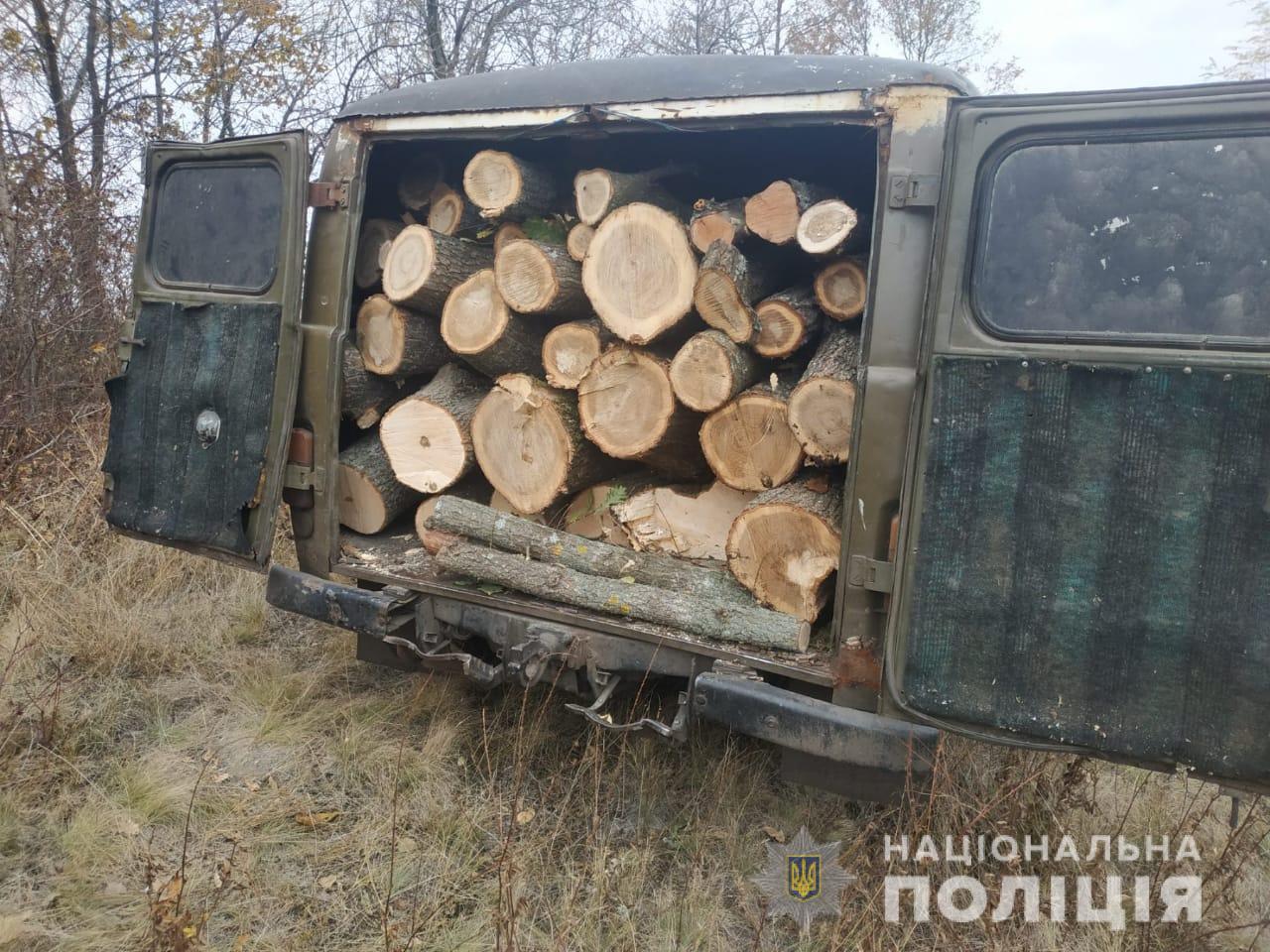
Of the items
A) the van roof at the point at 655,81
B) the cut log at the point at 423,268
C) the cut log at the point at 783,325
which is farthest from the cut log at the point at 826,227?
the cut log at the point at 423,268

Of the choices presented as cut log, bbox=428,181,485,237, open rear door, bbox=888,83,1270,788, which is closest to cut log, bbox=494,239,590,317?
cut log, bbox=428,181,485,237

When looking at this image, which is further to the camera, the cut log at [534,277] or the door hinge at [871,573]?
the cut log at [534,277]

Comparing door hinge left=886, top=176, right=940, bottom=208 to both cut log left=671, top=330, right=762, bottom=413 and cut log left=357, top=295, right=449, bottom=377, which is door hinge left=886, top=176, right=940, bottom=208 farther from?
cut log left=357, top=295, right=449, bottom=377

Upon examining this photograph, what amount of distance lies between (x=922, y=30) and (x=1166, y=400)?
17.4 meters

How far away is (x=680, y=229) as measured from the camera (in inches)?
122

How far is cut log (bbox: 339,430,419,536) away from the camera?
3.57 metres

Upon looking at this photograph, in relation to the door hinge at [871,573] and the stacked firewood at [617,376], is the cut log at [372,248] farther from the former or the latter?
the door hinge at [871,573]

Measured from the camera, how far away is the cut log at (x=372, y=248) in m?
3.81

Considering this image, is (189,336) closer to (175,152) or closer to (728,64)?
(175,152)

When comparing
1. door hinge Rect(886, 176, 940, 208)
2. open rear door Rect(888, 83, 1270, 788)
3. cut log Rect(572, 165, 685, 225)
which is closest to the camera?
open rear door Rect(888, 83, 1270, 788)

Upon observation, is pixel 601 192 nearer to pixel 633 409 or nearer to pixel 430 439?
pixel 633 409

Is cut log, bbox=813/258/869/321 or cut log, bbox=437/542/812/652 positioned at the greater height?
cut log, bbox=813/258/869/321

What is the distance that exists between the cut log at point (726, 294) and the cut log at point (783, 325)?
8cm

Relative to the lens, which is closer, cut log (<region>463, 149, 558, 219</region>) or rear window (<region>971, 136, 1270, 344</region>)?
rear window (<region>971, 136, 1270, 344</region>)
